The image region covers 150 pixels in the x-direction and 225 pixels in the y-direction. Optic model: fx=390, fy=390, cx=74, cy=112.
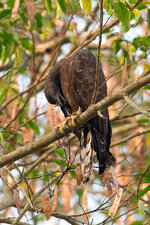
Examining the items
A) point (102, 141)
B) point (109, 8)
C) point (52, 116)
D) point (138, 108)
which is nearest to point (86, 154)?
point (102, 141)

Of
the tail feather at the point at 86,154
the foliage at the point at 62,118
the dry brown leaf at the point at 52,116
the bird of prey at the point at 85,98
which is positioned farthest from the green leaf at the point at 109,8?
the tail feather at the point at 86,154

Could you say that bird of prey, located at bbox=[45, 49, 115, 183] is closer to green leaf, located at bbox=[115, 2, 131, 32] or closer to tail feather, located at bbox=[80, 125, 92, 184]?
tail feather, located at bbox=[80, 125, 92, 184]

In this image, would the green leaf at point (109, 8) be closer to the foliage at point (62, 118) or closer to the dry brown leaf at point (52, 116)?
the foliage at point (62, 118)

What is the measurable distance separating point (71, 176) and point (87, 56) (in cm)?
137

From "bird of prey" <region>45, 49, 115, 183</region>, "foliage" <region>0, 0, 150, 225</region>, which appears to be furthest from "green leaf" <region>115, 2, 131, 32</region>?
"bird of prey" <region>45, 49, 115, 183</region>

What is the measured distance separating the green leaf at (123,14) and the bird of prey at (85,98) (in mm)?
993

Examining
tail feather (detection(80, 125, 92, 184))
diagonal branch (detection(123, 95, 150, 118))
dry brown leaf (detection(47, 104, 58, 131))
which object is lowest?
tail feather (detection(80, 125, 92, 184))

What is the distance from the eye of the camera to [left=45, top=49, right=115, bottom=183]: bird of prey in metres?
4.29

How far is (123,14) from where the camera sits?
3.21 metres

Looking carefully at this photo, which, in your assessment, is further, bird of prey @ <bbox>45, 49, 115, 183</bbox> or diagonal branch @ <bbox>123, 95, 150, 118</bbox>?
bird of prey @ <bbox>45, 49, 115, 183</bbox>

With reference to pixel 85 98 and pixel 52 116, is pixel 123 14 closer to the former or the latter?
pixel 85 98

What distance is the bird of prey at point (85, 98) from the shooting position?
14.1 feet

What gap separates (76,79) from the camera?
4312 millimetres

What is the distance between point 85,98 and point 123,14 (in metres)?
1.32
